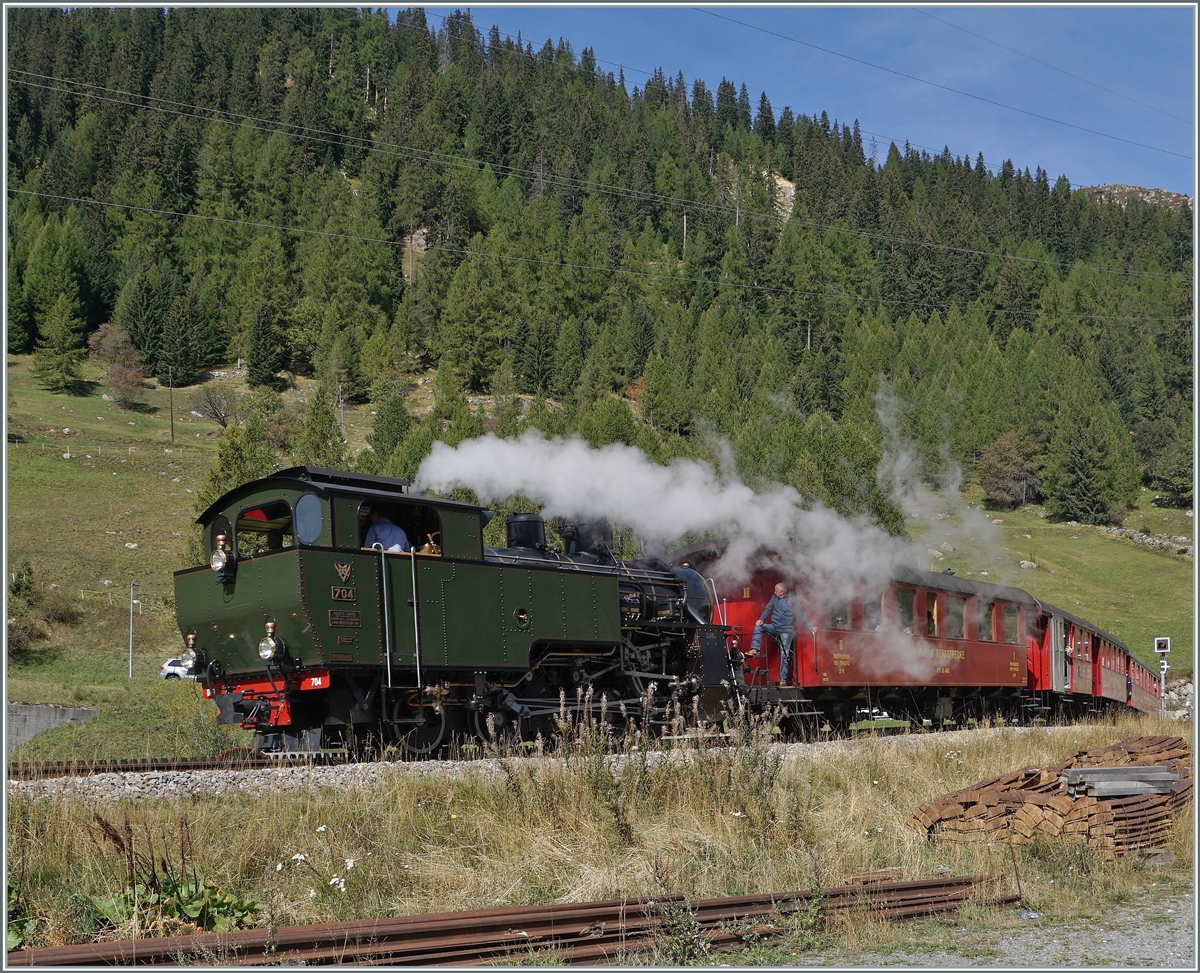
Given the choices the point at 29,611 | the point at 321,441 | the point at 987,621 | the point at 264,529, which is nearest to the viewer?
the point at 264,529

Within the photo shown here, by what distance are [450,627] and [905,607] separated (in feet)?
31.0

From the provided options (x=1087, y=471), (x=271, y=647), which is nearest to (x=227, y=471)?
(x=271, y=647)

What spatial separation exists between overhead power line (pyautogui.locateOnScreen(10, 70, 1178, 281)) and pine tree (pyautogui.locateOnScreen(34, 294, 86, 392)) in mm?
48716

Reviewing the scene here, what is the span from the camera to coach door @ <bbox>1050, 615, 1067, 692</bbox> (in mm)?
24688

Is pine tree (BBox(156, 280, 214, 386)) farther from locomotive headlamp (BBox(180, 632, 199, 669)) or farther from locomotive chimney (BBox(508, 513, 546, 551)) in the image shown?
locomotive headlamp (BBox(180, 632, 199, 669))

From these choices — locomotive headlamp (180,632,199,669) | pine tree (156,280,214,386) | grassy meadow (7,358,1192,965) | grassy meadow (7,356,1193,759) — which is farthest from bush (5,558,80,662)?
pine tree (156,280,214,386)

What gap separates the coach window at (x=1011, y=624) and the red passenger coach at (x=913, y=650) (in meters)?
0.03

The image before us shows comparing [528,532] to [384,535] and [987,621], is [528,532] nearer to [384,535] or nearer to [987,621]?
[384,535]

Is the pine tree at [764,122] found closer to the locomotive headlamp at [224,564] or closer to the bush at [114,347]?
the bush at [114,347]

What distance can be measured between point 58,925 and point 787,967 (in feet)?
14.1

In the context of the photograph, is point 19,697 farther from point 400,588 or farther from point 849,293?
point 849,293

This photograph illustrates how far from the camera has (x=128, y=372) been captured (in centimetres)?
7975

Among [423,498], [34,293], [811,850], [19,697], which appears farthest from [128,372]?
[811,850]

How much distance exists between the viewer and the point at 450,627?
13055 millimetres
